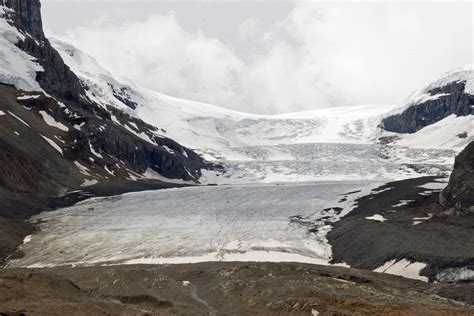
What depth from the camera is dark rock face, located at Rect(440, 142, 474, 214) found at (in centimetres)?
4175

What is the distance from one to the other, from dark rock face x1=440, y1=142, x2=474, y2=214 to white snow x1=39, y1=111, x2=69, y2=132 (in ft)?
242

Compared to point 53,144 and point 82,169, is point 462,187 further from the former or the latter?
point 53,144

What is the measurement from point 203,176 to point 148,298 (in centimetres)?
12345

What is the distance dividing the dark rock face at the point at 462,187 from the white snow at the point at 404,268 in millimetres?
11572

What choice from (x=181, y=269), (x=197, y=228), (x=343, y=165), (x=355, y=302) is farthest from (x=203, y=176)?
(x=355, y=302)

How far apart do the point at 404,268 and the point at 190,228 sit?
22.5m

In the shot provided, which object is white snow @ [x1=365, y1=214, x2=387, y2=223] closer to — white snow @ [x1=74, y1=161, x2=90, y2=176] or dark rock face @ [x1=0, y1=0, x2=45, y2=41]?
→ white snow @ [x1=74, y1=161, x2=90, y2=176]

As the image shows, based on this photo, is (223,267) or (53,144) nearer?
(223,267)

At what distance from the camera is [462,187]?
1736 inches

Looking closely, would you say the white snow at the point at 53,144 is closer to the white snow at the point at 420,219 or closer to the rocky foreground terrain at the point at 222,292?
the rocky foreground terrain at the point at 222,292

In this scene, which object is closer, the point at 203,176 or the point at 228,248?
the point at 228,248

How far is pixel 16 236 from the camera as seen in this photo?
4275cm

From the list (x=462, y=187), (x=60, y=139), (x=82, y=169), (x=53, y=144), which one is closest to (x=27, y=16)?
(x=60, y=139)

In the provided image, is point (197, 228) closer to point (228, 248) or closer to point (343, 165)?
point (228, 248)
